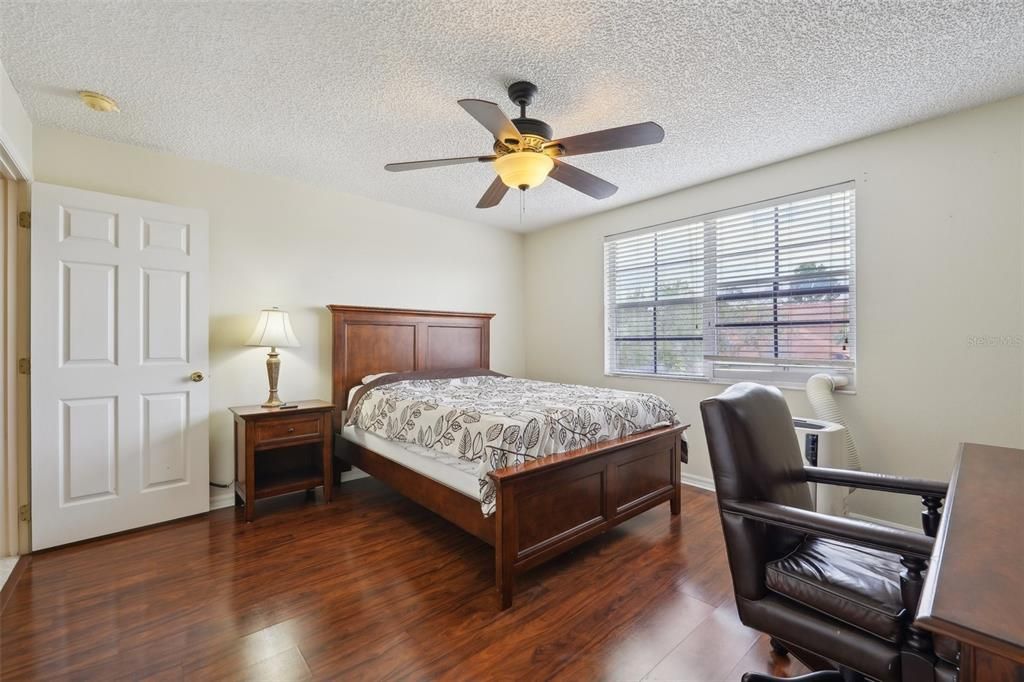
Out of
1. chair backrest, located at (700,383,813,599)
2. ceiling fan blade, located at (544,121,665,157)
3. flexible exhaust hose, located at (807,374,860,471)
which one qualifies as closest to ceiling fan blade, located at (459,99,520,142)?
ceiling fan blade, located at (544,121,665,157)

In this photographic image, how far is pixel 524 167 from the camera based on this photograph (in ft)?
6.86

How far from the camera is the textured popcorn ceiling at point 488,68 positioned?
5.65 feet

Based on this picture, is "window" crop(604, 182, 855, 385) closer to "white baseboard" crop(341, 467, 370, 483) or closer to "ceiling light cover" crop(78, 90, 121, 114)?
"white baseboard" crop(341, 467, 370, 483)

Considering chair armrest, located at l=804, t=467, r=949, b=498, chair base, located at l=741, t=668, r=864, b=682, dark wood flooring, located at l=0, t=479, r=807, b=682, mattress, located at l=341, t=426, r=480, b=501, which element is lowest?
dark wood flooring, located at l=0, t=479, r=807, b=682

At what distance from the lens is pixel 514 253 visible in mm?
5102

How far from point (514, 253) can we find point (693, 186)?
2112mm

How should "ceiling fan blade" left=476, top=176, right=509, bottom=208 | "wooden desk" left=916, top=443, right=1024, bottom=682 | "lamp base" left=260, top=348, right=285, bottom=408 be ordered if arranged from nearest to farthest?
"wooden desk" left=916, top=443, right=1024, bottom=682
"ceiling fan blade" left=476, top=176, right=509, bottom=208
"lamp base" left=260, top=348, right=285, bottom=408

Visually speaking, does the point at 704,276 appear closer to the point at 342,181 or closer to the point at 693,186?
the point at 693,186

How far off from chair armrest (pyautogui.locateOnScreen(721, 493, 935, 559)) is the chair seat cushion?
181mm

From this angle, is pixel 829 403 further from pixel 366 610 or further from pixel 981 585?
pixel 366 610

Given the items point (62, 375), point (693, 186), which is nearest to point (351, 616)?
point (62, 375)

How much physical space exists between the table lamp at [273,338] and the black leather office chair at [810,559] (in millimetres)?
2827

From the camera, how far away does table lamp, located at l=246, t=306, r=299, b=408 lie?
3.06m

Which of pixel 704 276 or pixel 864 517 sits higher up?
pixel 704 276
